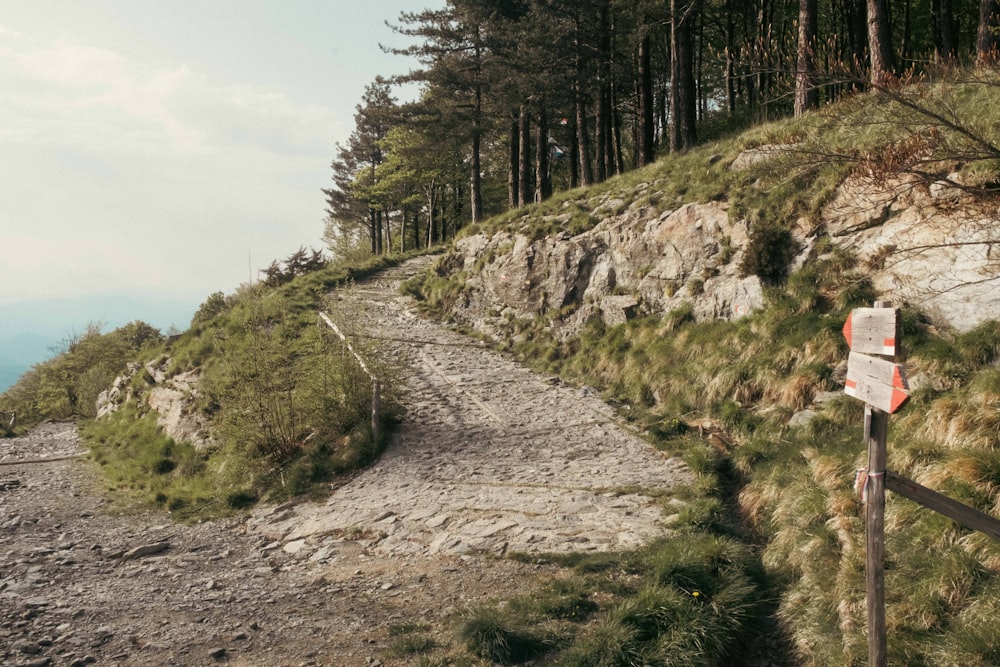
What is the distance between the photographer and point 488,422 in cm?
1409

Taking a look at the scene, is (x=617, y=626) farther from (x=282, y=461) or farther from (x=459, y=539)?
(x=282, y=461)

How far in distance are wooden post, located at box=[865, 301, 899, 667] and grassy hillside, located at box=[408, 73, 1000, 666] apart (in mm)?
556

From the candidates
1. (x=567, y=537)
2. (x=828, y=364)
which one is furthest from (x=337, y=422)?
(x=828, y=364)

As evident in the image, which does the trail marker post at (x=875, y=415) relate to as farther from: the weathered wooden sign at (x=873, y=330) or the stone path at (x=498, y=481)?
the stone path at (x=498, y=481)

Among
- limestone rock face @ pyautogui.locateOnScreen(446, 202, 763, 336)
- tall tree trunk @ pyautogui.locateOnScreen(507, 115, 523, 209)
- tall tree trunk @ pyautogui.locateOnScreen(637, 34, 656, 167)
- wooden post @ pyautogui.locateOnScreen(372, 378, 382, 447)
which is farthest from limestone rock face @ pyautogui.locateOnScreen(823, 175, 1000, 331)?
tall tree trunk @ pyautogui.locateOnScreen(507, 115, 523, 209)

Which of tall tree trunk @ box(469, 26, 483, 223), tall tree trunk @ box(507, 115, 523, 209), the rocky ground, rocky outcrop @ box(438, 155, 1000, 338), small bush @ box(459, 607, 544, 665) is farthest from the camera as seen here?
tall tree trunk @ box(507, 115, 523, 209)

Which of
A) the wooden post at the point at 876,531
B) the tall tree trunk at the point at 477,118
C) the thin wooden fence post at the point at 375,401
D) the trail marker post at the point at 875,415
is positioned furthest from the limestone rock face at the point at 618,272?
the wooden post at the point at 876,531

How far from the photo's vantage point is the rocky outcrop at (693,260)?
9258 mm

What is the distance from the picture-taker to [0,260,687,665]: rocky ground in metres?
6.93

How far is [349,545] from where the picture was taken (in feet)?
31.0

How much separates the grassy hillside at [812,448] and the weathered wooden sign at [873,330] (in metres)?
1.39

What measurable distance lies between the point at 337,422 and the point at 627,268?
940 centimetres

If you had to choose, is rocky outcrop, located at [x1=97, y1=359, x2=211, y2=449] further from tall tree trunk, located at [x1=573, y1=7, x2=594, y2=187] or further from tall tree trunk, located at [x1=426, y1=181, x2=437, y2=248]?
tall tree trunk, located at [x1=426, y1=181, x2=437, y2=248]

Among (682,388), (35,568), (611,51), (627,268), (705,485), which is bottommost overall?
(35,568)
